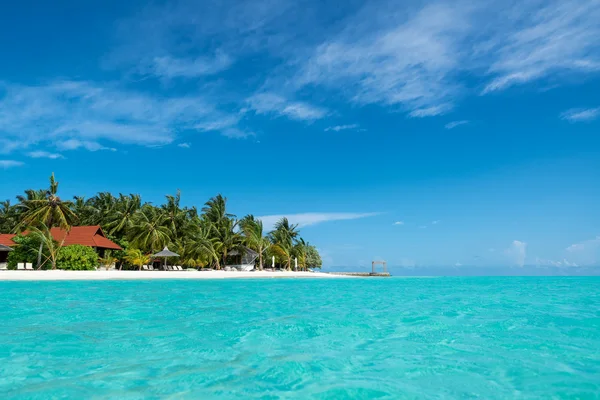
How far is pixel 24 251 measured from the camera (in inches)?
1183

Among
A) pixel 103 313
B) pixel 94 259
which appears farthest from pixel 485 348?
pixel 94 259

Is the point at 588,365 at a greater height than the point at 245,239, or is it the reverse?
the point at 245,239

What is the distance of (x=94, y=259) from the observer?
102 feet

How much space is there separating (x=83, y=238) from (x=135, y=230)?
5.16 metres

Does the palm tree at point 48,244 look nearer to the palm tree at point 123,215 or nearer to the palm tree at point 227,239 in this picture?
the palm tree at point 123,215

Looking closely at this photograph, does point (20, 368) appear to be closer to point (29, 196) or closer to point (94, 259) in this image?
point (94, 259)

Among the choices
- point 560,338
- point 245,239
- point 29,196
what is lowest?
point 560,338

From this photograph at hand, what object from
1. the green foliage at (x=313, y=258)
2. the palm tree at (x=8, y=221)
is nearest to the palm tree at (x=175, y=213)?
the palm tree at (x=8, y=221)

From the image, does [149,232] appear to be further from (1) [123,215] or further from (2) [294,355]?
(2) [294,355]

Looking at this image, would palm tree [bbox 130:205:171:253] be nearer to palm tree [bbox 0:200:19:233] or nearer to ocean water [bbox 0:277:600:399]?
palm tree [bbox 0:200:19:233]

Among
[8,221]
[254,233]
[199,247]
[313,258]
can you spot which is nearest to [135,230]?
[199,247]

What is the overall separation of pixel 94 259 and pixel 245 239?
15.7 meters

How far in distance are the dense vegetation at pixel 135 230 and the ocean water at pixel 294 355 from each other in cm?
Answer: 2286

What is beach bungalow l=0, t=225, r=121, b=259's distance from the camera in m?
33.2
